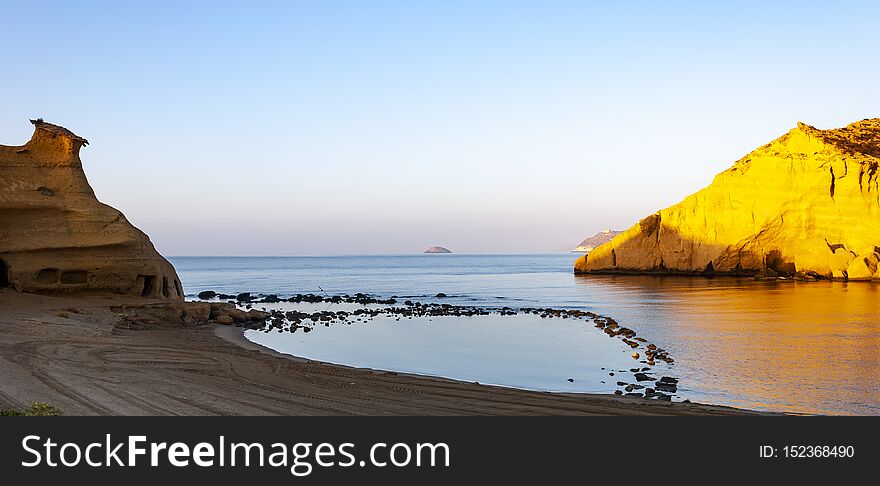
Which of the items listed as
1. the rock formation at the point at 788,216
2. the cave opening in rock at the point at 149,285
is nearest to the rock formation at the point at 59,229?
the cave opening in rock at the point at 149,285

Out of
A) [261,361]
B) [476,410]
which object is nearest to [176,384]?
[261,361]

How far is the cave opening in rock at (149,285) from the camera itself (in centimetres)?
3441

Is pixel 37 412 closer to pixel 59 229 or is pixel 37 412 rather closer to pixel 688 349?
pixel 688 349

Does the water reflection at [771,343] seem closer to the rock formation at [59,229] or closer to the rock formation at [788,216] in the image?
the rock formation at [788,216]

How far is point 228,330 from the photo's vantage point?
95.9 ft

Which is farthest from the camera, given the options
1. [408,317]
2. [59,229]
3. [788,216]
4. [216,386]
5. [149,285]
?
[788,216]

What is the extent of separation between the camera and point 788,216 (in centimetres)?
7000

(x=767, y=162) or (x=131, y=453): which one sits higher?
(x=767, y=162)

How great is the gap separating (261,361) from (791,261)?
226 feet

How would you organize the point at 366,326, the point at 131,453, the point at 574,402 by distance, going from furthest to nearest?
the point at 366,326
the point at 574,402
the point at 131,453

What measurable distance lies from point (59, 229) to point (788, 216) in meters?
66.1

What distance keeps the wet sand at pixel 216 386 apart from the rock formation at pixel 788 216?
63305 mm

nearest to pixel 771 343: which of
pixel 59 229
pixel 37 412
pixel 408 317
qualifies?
pixel 408 317

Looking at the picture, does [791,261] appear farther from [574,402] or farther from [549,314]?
[574,402]
